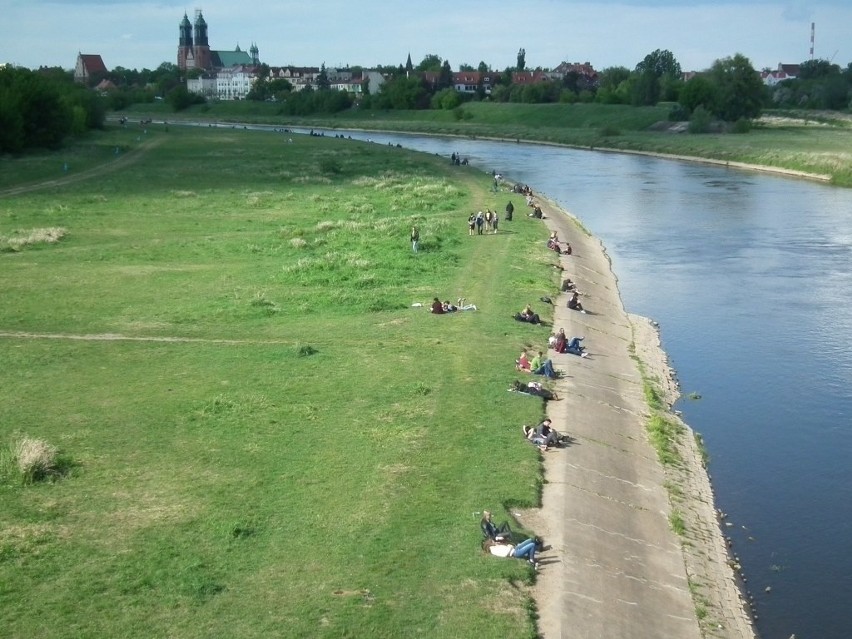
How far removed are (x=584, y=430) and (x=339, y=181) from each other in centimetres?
6233

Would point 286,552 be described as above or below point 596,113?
below

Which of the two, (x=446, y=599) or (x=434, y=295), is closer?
(x=446, y=599)

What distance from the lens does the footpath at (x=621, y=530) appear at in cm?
1817

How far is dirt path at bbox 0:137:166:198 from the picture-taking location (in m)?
74.7

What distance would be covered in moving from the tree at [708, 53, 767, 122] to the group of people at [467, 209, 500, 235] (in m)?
105

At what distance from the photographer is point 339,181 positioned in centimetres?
8650

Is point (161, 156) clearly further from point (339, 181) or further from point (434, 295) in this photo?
point (434, 295)

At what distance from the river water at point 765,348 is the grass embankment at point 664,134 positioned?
20014 millimetres

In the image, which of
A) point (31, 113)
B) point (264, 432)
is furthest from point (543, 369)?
point (31, 113)

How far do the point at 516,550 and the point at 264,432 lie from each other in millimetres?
8087

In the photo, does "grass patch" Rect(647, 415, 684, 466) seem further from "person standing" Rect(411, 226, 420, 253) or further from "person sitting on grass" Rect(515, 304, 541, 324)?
"person standing" Rect(411, 226, 420, 253)

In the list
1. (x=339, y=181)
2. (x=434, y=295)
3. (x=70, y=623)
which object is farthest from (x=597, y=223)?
(x=70, y=623)

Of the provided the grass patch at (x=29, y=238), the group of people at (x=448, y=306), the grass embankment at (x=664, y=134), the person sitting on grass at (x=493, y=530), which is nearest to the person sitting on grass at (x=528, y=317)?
the group of people at (x=448, y=306)

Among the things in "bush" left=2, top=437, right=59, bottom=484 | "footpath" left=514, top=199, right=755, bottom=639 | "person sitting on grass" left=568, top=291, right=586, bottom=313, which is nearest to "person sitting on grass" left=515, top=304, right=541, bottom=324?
"person sitting on grass" left=568, top=291, right=586, bottom=313
